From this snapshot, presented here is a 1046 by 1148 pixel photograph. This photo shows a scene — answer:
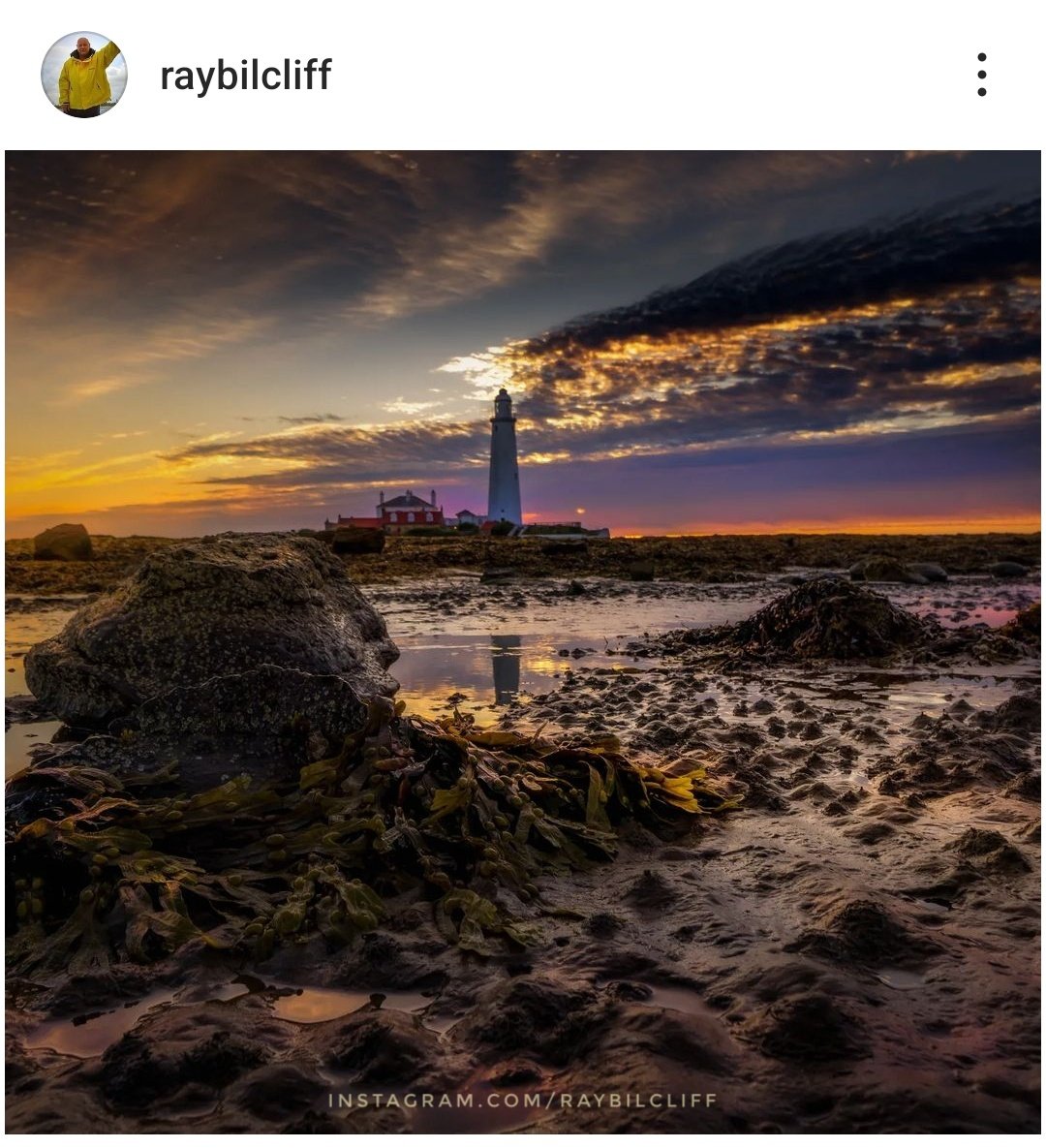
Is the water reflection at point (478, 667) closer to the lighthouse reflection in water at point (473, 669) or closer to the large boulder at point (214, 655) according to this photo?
the lighthouse reflection in water at point (473, 669)

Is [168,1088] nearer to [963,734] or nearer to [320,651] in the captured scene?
[320,651]

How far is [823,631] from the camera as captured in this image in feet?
28.7

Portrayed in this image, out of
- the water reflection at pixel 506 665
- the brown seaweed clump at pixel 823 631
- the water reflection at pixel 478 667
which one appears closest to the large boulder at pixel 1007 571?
the brown seaweed clump at pixel 823 631

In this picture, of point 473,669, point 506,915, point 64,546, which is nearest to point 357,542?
point 64,546

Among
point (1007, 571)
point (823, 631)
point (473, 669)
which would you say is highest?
point (1007, 571)

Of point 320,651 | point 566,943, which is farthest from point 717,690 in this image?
point 566,943

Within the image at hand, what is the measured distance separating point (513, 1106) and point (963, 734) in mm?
4109

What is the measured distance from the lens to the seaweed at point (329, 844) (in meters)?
2.84

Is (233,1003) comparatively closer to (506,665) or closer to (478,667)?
(478,667)
